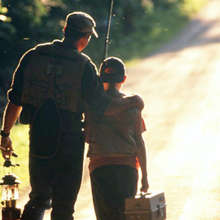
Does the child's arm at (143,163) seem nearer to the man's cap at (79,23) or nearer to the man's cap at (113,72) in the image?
the man's cap at (113,72)

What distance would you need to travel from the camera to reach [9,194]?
603 cm

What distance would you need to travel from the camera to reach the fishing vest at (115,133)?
5621 millimetres

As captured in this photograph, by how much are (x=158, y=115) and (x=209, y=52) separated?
12.1 m

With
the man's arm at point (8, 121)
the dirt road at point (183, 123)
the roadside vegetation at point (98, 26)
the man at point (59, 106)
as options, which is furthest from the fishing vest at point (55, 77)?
the dirt road at point (183, 123)

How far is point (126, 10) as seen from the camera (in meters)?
32.2

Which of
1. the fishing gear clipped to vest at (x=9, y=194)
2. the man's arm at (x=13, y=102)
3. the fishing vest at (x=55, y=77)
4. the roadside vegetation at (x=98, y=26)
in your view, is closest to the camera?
the fishing vest at (x=55, y=77)

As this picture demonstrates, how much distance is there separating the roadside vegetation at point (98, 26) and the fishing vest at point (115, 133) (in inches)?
116

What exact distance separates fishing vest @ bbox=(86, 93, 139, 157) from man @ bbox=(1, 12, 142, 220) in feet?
0.25

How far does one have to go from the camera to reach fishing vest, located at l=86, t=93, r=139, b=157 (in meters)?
5.62

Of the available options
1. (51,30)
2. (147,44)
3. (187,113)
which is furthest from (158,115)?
(147,44)

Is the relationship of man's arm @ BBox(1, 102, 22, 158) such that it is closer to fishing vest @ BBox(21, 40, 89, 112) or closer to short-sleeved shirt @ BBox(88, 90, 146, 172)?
fishing vest @ BBox(21, 40, 89, 112)

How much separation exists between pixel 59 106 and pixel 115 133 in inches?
17.9

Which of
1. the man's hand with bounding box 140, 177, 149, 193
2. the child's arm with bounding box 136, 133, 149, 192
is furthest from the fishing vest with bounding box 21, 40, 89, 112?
the man's hand with bounding box 140, 177, 149, 193

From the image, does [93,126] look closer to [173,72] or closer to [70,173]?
[70,173]
